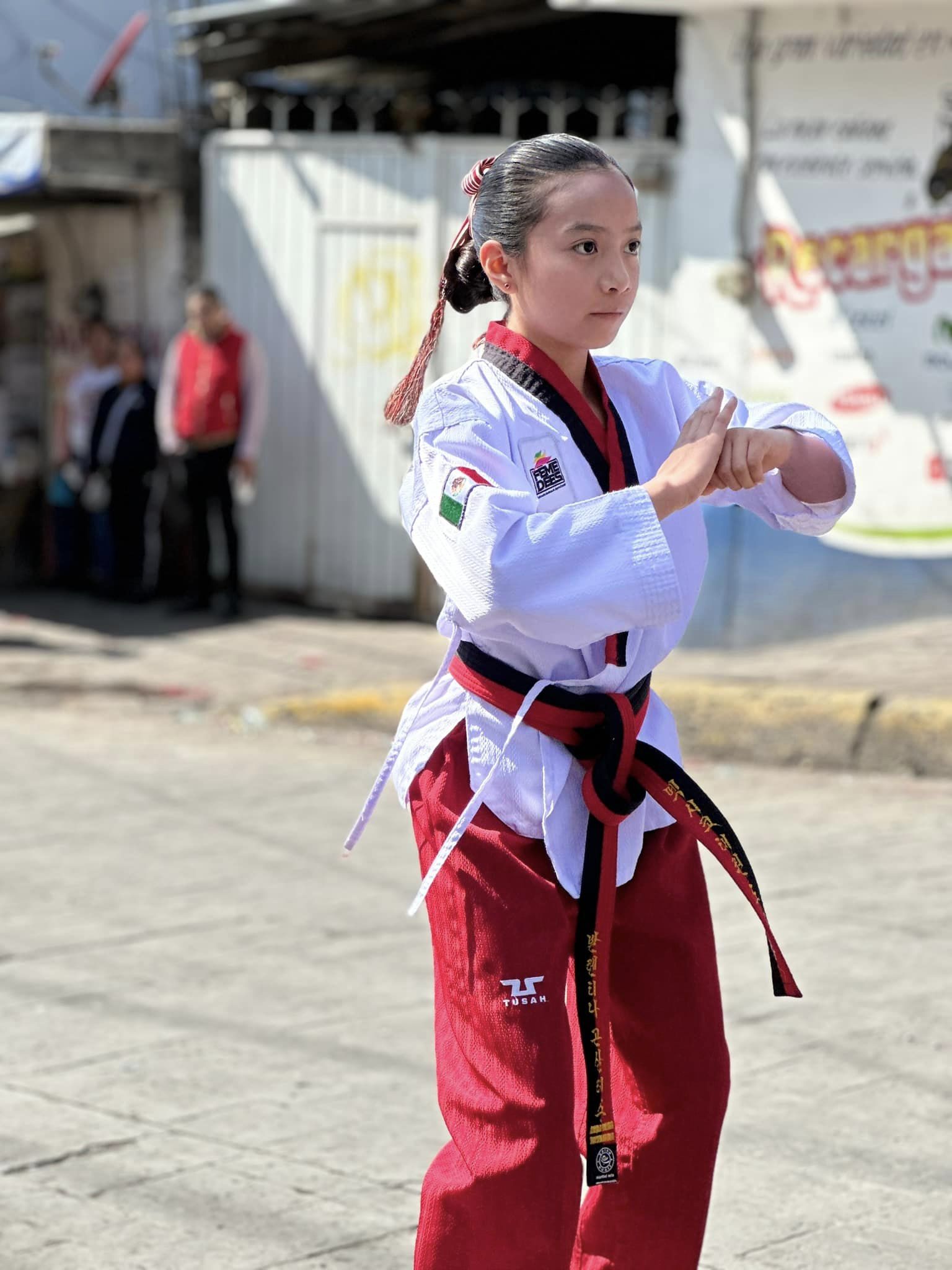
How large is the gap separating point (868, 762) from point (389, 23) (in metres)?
5.50

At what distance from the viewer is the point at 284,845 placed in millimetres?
6457

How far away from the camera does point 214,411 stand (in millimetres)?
10961

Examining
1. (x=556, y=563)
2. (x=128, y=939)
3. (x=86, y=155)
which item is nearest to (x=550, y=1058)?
(x=556, y=563)

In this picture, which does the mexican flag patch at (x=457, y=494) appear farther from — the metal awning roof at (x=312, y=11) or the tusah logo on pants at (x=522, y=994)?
the metal awning roof at (x=312, y=11)

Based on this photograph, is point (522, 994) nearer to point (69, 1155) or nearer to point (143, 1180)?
point (143, 1180)

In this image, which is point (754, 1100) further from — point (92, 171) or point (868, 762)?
point (92, 171)

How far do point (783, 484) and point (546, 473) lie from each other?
0.38 metres

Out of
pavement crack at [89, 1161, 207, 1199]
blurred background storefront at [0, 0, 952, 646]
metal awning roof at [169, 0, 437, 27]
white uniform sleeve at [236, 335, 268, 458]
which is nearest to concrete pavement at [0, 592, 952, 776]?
blurred background storefront at [0, 0, 952, 646]

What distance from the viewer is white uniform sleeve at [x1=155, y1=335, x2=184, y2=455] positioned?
11.1 metres

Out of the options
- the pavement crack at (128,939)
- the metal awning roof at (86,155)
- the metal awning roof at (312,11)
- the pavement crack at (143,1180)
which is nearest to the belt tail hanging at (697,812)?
the pavement crack at (143,1180)

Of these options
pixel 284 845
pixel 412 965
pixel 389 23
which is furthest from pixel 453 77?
pixel 412 965

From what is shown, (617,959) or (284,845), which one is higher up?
(617,959)

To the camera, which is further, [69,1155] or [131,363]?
[131,363]

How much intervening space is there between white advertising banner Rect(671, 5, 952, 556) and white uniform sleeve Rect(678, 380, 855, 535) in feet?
21.3
